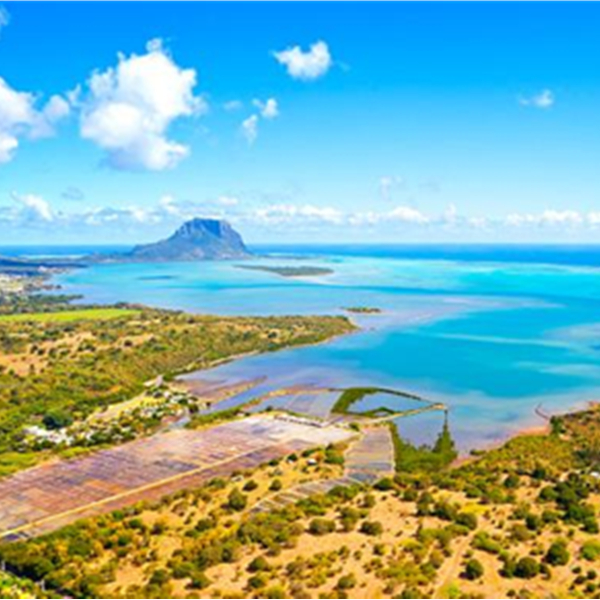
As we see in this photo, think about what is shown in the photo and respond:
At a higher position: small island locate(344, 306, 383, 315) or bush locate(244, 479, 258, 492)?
small island locate(344, 306, 383, 315)

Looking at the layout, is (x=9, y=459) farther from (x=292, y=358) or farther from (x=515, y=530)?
(x=292, y=358)

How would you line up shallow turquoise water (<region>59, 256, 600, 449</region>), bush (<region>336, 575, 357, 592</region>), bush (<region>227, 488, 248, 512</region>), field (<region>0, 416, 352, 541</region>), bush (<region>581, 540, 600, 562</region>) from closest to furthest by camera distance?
1. bush (<region>336, 575, 357, 592</region>)
2. bush (<region>581, 540, 600, 562</region>)
3. bush (<region>227, 488, 248, 512</region>)
4. field (<region>0, 416, 352, 541</region>)
5. shallow turquoise water (<region>59, 256, 600, 449</region>)

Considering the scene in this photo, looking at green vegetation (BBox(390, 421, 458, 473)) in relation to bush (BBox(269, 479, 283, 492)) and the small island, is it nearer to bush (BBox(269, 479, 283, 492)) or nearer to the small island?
bush (BBox(269, 479, 283, 492))

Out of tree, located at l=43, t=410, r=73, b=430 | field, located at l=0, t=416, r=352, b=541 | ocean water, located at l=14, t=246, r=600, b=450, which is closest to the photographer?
field, located at l=0, t=416, r=352, b=541

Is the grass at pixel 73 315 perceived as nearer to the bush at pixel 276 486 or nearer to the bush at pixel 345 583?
the bush at pixel 276 486

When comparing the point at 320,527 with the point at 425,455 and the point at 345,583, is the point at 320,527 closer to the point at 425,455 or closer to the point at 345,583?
the point at 345,583

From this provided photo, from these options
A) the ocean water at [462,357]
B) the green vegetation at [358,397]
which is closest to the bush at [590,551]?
the ocean water at [462,357]

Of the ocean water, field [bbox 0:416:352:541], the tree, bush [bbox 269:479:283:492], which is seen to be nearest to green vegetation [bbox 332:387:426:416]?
the ocean water

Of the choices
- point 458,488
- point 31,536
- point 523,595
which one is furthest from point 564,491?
point 31,536
